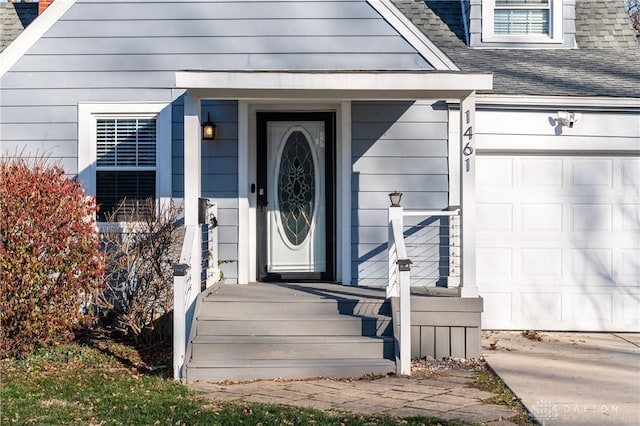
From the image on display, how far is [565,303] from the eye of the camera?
9391 millimetres

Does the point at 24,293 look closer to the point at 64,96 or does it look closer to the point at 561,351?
the point at 64,96

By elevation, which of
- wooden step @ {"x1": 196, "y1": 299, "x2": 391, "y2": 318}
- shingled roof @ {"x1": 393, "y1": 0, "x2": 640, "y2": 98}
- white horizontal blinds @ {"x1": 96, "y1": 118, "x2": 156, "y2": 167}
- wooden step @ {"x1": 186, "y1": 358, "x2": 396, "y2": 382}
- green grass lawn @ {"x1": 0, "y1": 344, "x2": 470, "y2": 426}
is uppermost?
shingled roof @ {"x1": 393, "y1": 0, "x2": 640, "y2": 98}

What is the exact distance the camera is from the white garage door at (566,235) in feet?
30.7

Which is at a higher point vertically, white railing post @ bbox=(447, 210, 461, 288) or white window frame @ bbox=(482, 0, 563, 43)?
white window frame @ bbox=(482, 0, 563, 43)

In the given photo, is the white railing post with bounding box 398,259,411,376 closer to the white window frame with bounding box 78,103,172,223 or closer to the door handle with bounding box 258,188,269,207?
the door handle with bounding box 258,188,269,207

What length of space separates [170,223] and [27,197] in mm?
1593

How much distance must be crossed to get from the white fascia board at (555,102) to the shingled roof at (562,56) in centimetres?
6

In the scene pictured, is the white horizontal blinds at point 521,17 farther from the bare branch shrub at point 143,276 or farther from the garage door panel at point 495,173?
the bare branch shrub at point 143,276

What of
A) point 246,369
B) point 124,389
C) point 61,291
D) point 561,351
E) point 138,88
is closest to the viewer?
point 124,389

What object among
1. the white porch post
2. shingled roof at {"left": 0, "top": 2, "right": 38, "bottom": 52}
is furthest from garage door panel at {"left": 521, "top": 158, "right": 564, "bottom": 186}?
shingled roof at {"left": 0, "top": 2, "right": 38, "bottom": 52}

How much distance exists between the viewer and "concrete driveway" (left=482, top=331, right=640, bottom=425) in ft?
19.3

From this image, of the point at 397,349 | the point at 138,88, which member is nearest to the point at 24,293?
the point at 138,88

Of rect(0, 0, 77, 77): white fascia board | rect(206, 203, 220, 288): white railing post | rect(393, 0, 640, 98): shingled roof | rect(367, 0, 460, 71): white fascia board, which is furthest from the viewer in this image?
rect(393, 0, 640, 98): shingled roof

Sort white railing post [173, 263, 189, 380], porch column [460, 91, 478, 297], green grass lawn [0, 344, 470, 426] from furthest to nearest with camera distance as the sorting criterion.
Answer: porch column [460, 91, 478, 297] < white railing post [173, 263, 189, 380] < green grass lawn [0, 344, 470, 426]
